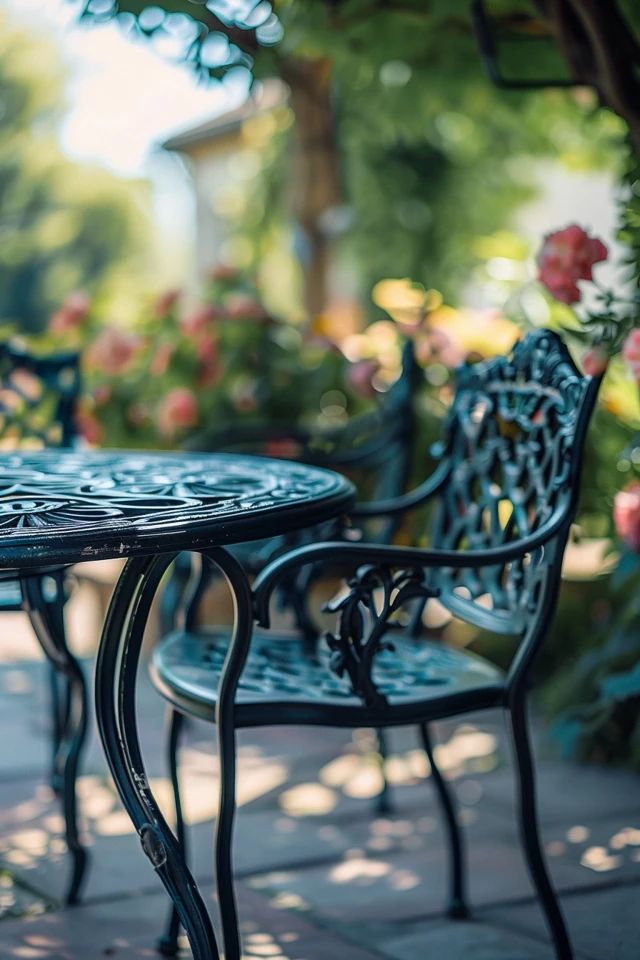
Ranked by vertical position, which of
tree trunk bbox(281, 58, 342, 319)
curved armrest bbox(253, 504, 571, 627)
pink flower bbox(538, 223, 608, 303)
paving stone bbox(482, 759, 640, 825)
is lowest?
paving stone bbox(482, 759, 640, 825)

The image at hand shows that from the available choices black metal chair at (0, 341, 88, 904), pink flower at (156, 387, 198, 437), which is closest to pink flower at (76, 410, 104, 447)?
pink flower at (156, 387, 198, 437)

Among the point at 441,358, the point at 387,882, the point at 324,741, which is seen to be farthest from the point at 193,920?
the point at 441,358

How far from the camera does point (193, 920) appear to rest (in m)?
1.72

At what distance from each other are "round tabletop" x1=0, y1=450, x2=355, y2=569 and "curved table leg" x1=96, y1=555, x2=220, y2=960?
0.12 meters

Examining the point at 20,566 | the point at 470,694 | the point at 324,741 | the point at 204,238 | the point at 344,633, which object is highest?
the point at 204,238

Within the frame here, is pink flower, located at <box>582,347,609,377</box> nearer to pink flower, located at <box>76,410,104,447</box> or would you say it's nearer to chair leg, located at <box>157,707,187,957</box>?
chair leg, located at <box>157,707,187,957</box>

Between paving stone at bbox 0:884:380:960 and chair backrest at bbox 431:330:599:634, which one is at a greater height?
chair backrest at bbox 431:330:599:634

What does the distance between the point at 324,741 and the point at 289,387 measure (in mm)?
1409

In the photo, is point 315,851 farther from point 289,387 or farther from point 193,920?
point 289,387

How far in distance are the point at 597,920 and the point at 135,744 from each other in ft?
3.42

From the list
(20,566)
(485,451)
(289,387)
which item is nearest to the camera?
(20,566)

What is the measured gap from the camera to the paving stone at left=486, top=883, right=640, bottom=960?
2.17m

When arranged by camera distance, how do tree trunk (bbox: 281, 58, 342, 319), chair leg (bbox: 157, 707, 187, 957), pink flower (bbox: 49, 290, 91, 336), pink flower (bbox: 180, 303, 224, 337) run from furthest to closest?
tree trunk (bbox: 281, 58, 342, 319), pink flower (bbox: 49, 290, 91, 336), pink flower (bbox: 180, 303, 224, 337), chair leg (bbox: 157, 707, 187, 957)

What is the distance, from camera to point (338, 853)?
2689mm
